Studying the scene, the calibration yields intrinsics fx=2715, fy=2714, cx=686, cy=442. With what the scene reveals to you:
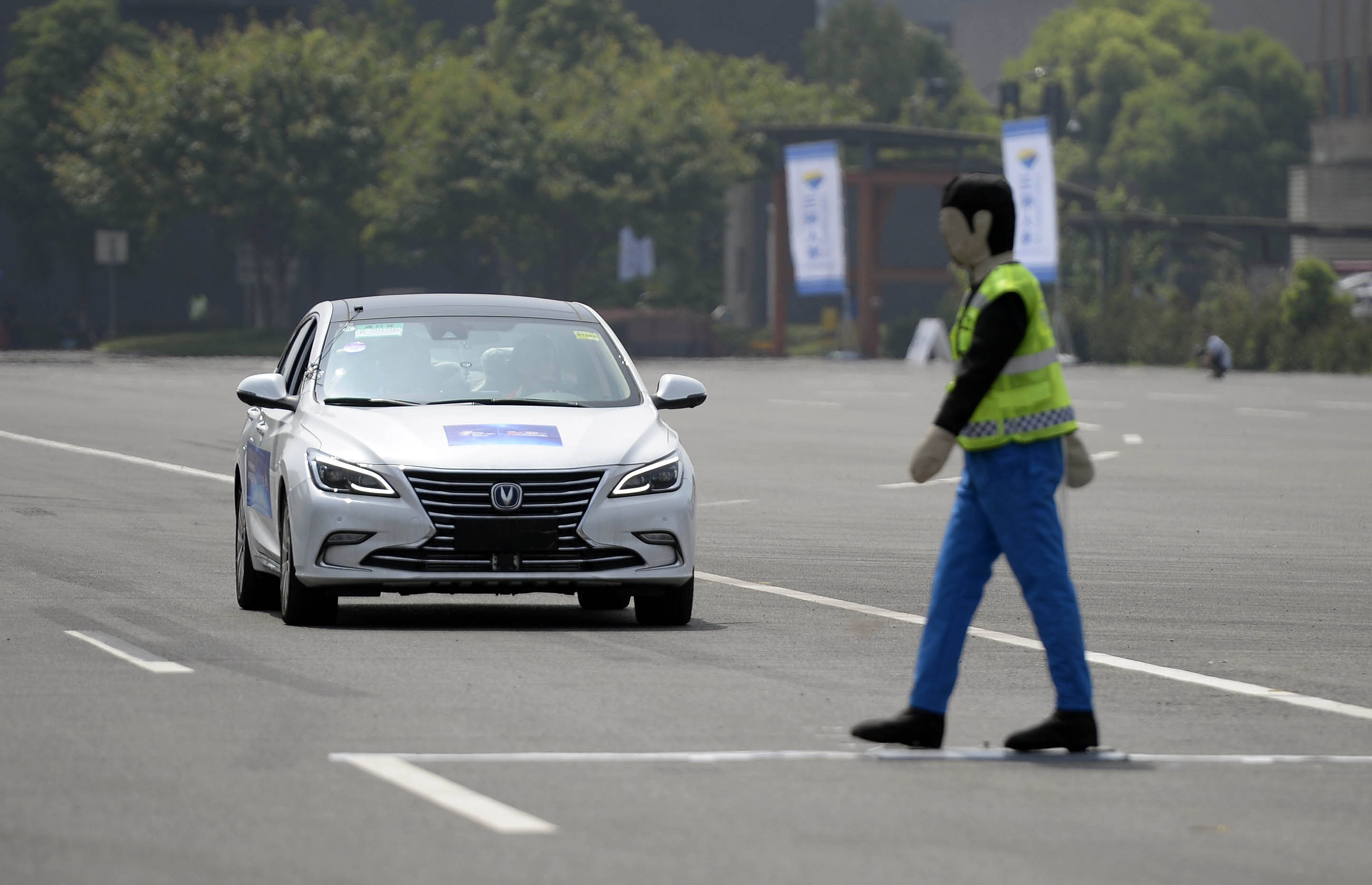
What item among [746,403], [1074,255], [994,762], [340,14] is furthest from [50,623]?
[340,14]

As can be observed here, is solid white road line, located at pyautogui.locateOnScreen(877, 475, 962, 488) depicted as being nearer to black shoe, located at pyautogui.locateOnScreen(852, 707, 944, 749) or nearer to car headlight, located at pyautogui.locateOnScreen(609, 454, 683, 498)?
car headlight, located at pyautogui.locateOnScreen(609, 454, 683, 498)

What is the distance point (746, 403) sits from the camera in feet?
134

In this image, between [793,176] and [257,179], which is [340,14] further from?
[793,176]

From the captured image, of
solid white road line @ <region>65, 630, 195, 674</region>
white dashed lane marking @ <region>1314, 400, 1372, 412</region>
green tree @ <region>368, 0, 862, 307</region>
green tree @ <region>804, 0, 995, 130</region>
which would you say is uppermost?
green tree @ <region>804, 0, 995, 130</region>

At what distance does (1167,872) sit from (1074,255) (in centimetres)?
7654

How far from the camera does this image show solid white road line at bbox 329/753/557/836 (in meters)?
7.27

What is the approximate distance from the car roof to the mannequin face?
499 cm

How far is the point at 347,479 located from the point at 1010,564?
4.43 m

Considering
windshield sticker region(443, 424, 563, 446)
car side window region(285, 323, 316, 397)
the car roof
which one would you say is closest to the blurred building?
the car roof

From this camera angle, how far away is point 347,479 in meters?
12.1

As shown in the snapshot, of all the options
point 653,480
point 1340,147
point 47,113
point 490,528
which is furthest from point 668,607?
point 1340,147

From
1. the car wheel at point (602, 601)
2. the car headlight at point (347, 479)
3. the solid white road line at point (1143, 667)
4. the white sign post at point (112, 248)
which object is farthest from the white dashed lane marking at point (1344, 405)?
the white sign post at point (112, 248)

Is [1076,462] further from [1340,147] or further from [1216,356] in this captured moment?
[1340,147]

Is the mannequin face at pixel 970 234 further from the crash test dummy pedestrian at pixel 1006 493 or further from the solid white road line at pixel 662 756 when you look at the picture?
the solid white road line at pixel 662 756
